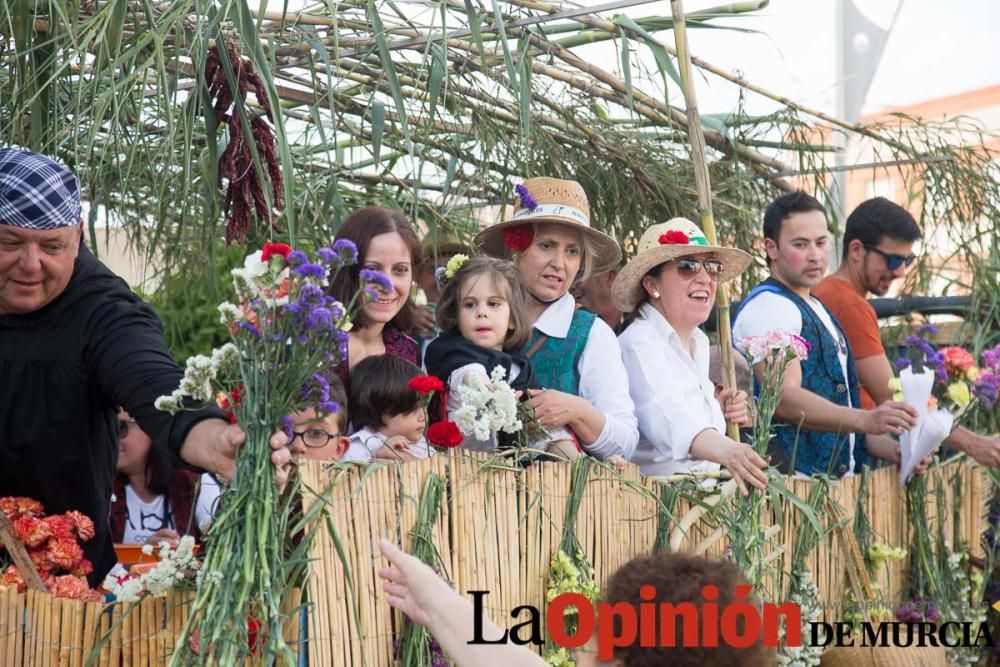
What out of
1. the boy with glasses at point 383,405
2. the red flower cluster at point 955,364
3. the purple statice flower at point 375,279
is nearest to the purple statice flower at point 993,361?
the red flower cluster at point 955,364

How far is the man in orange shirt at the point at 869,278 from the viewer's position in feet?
16.0

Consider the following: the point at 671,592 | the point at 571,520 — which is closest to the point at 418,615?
the point at 671,592

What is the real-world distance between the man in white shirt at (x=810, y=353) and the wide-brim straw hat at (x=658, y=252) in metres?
0.34

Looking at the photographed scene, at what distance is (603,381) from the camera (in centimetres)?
374

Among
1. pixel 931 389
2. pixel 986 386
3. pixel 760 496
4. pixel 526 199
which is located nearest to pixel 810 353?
pixel 931 389

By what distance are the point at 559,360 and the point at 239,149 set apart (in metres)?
1.26

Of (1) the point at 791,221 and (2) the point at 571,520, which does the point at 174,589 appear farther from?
(1) the point at 791,221

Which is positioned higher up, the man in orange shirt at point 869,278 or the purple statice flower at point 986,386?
the man in orange shirt at point 869,278

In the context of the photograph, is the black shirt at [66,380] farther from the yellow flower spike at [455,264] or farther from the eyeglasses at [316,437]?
the yellow flower spike at [455,264]

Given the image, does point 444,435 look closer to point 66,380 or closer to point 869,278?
point 66,380

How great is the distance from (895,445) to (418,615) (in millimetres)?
2868

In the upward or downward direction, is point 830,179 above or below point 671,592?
above

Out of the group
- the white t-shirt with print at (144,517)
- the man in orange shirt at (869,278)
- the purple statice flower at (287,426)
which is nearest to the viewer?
the purple statice flower at (287,426)

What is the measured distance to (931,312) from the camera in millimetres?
6090
